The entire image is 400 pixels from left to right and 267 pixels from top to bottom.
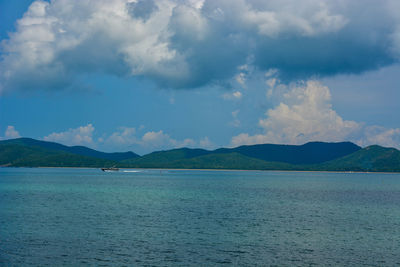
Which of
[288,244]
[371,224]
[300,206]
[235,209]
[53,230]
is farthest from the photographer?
[300,206]

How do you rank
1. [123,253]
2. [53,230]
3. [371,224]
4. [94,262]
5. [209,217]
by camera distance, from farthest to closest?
[209,217], [371,224], [53,230], [123,253], [94,262]

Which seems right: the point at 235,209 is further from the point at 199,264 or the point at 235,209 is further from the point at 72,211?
the point at 199,264

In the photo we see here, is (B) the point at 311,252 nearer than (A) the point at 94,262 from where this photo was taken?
No

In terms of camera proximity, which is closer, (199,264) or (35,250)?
(199,264)

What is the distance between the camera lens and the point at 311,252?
185 ft

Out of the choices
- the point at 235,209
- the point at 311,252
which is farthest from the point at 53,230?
the point at 235,209

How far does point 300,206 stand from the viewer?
115750mm

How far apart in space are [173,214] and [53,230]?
30.2 meters

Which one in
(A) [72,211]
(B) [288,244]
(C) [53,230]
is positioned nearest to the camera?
(B) [288,244]

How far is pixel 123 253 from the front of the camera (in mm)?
54438

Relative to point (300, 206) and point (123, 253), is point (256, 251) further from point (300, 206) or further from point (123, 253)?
point (300, 206)

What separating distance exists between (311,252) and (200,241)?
16.2 m

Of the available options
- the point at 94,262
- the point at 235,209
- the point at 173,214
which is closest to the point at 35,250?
the point at 94,262

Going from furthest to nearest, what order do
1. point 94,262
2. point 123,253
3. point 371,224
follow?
1. point 371,224
2. point 123,253
3. point 94,262
